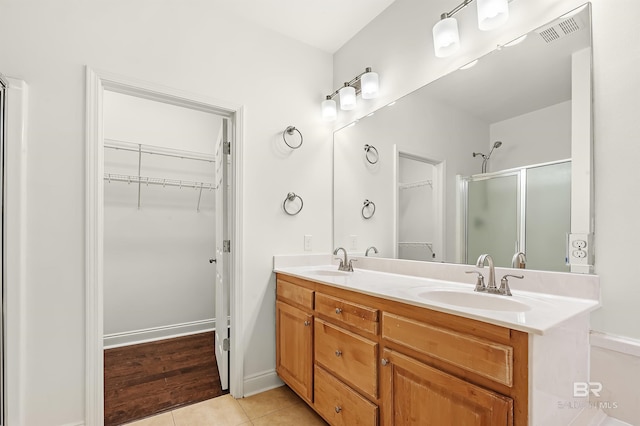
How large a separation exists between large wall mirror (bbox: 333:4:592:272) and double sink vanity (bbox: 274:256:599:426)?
0.59 feet

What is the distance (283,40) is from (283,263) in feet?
5.70

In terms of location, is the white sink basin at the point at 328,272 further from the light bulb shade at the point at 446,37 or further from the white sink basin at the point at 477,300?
the light bulb shade at the point at 446,37

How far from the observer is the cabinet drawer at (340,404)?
4.53ft

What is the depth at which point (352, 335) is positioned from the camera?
1500 mm

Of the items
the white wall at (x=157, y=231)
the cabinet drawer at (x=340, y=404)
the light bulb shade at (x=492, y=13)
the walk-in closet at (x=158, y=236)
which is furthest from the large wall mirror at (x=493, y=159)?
the white wall at (x=157, y=231)

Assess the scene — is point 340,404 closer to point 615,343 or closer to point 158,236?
point 615,343

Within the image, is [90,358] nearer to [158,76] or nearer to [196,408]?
[196,408]

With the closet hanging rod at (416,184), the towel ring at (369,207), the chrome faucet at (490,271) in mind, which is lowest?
the chrome faucet at (490,271)

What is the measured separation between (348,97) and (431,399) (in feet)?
6.59

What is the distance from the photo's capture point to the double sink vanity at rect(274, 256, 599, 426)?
2.97ft

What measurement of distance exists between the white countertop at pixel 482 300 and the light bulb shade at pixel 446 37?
1268mm

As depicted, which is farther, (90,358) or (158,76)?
(158,76)

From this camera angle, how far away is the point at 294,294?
6.59ft

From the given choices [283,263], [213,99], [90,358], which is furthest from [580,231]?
[90,358]
